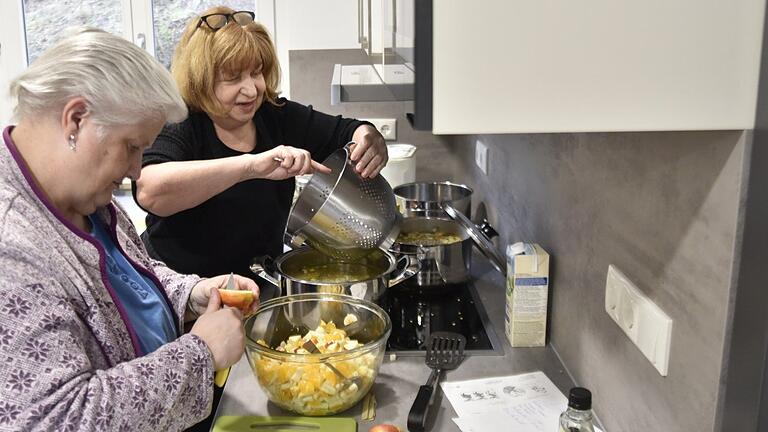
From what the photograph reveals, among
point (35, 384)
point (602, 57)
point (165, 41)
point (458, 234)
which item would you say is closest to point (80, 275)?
point (35, 384)

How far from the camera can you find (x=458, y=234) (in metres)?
1.74

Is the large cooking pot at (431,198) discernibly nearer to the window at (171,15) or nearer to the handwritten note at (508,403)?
the handwritten note at (508,403)

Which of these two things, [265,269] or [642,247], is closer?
[642,247]

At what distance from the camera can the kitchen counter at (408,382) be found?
3.66 ft

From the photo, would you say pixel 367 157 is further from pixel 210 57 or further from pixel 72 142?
pixel 72 142

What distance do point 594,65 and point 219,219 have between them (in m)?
1.16

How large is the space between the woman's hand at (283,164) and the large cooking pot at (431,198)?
1.79 ft

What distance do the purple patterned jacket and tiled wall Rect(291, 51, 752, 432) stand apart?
481 millimetres

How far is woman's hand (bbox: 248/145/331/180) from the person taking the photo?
136 centimetres

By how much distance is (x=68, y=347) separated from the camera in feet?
2.70

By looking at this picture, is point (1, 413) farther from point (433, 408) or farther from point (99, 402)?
point (433, 408)

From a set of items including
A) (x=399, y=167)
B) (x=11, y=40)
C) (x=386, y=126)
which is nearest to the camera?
(x=399, y=167)

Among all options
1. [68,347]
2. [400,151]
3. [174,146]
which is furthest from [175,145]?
[400,151]

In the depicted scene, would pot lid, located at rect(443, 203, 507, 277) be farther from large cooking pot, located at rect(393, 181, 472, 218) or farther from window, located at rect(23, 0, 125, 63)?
window, located at rect(23, 0, 125, 63)
